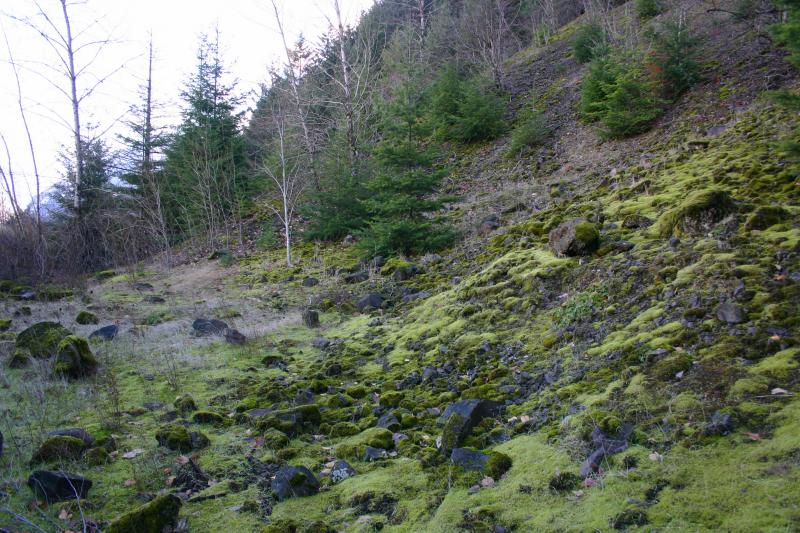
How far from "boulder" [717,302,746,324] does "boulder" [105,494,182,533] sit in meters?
4.88

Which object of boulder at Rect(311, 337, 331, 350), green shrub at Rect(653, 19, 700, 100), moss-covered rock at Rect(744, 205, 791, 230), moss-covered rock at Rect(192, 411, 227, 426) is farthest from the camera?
green shrub at Rect(653, 19, 700, 100)

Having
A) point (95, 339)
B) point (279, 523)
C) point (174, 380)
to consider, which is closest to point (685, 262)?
point (279, 523)

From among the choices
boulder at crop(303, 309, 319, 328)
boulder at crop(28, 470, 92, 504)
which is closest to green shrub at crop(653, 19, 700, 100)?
boulder at crop(303, 309, 319, 328)

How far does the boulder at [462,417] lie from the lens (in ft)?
14.0

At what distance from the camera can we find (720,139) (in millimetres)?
9945

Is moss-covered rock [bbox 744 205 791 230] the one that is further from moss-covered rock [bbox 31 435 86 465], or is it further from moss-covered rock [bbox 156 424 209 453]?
moss-covered rock [bbox 31 435 86 465]

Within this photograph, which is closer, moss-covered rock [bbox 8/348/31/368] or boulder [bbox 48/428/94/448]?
boulder [bbox 48/428/94/448]

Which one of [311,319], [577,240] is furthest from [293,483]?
[311,319]

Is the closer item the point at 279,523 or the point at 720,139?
the point at 279,523

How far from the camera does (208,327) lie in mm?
9125

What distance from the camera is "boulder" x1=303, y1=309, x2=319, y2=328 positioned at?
988 centimetres

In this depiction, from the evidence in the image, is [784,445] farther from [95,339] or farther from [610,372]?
[95,339]

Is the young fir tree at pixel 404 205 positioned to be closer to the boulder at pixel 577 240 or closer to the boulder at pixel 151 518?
the boulder at pixel 577 240

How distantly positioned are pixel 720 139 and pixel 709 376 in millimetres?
8104
